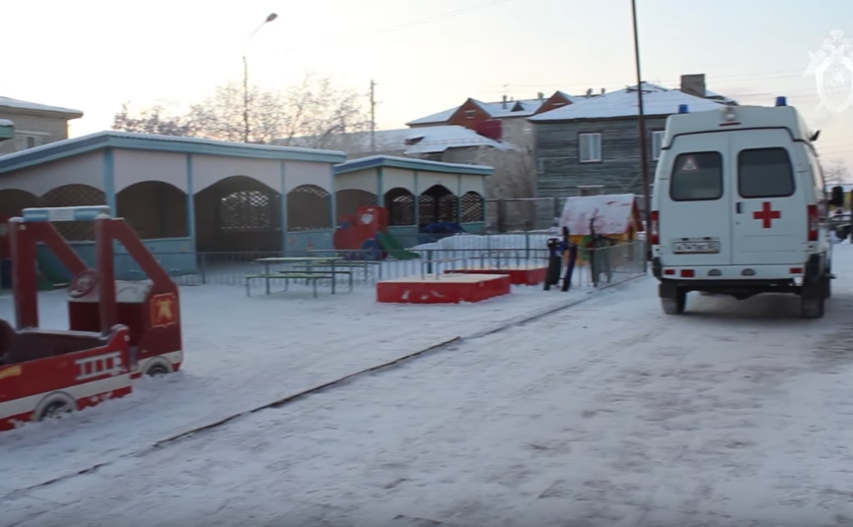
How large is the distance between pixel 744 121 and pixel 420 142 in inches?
2015

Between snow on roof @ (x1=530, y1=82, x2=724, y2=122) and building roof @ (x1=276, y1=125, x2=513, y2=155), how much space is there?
56.2ft

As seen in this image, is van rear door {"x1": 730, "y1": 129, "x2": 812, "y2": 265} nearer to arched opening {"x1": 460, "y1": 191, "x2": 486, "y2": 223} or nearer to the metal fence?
the metal fence

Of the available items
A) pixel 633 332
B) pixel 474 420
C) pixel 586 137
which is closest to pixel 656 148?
pixel 586 137

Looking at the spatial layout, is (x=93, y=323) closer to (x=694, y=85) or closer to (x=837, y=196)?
(x=837, y=196)

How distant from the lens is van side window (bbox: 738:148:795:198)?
12047 mm

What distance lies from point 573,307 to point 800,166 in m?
4.41

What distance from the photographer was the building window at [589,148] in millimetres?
42344

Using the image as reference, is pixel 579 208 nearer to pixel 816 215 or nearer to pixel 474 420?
pixel 816 215

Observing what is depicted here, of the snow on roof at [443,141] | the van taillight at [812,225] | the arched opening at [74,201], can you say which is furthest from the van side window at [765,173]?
the snow on roof at [443,141]

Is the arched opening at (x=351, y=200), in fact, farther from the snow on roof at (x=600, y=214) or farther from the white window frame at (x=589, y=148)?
the white window frame at (x=589, y=148)

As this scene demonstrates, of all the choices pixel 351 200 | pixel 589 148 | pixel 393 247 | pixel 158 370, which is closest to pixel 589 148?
pixel 589 148

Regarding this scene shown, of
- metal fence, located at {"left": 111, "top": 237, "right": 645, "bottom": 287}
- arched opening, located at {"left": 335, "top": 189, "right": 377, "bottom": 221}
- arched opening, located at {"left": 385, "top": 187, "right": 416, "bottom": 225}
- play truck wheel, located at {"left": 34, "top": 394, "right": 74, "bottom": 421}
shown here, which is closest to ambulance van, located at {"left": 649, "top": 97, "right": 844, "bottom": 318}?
metal fence, located at {"left": 111, "top": 237, "right": 645, "bottom": 287}

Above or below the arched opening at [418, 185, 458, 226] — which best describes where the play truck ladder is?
below

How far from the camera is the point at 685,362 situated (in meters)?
9.60
